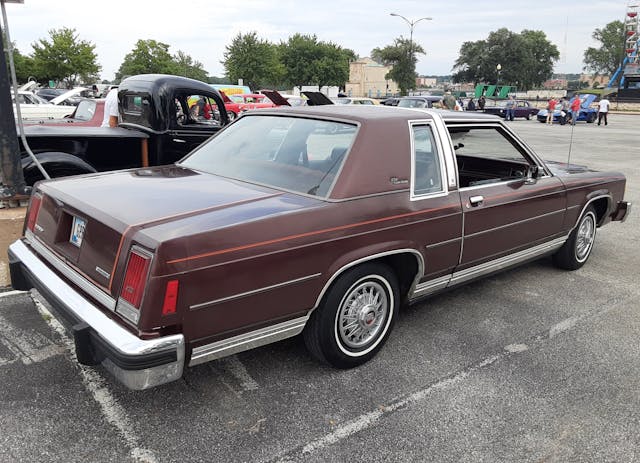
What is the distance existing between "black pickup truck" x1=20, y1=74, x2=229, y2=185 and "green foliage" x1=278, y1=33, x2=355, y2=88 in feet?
201

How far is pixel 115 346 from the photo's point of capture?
2.40m

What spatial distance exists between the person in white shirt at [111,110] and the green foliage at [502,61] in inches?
3297

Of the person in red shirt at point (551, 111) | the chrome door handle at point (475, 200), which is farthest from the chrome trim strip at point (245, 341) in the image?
the person in red shirt at point (551, 111)

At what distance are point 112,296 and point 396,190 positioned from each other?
1.78 m

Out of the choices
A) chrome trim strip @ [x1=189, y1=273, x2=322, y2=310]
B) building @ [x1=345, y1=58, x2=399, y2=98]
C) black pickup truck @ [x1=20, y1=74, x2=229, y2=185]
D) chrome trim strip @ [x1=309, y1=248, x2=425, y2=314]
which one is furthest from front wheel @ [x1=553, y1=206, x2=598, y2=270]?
building @ [x1=345, y1=58, x2=399, y2=98]

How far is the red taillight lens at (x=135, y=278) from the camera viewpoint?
7.93 ft

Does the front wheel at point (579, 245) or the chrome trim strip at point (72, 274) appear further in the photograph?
the front wheel at point (579, 245)

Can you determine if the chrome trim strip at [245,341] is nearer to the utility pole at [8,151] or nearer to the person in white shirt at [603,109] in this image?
the utility pole at [8,151]

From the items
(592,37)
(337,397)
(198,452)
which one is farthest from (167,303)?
(592,37)

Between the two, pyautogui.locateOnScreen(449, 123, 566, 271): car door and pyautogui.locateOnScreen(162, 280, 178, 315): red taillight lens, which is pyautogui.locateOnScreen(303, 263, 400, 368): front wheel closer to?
pyautogui.locateOnScreen(449, 123, 566, 271): car door

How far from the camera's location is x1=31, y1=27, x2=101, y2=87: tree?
48125 mm

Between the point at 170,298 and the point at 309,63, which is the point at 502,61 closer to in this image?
the point at 309,63

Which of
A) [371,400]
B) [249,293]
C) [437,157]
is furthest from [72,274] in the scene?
[437,157]

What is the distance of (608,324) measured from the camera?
416 centimetres
